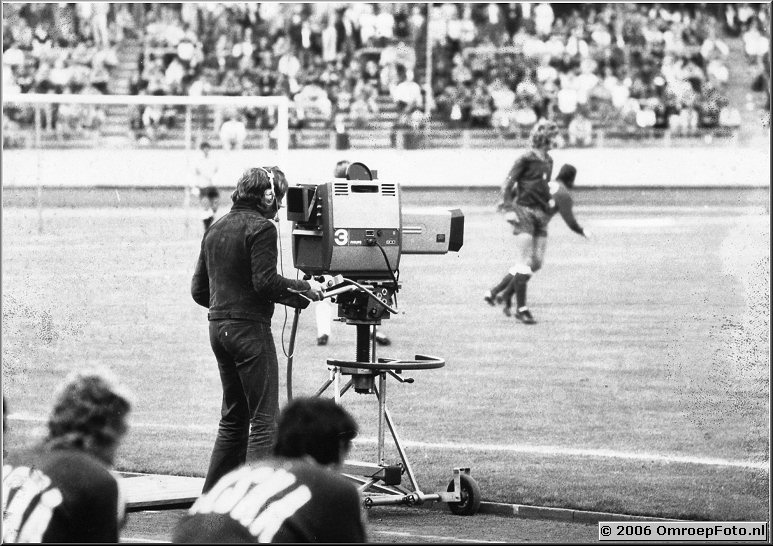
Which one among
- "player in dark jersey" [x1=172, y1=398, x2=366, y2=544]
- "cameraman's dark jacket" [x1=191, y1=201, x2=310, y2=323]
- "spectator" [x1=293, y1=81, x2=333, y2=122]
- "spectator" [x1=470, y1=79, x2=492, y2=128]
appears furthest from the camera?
"spectator" [x1=470, y1=79, x2=492, y2=128]

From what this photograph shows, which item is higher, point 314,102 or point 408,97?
point 408,97

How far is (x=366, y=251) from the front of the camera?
24.5 ft

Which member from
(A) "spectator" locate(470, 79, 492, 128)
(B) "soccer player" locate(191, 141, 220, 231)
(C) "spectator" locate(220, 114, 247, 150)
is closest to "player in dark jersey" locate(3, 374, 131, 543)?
(C) "spectator" locate(220, 114, 247, 150)

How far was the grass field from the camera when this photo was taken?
913 centimetres

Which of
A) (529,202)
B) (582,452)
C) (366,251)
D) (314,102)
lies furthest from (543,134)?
(314,102)

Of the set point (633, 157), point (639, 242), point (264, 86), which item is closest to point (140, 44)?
point (264, 86)

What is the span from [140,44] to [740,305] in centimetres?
2283

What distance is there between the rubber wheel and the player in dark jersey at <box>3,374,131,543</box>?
3830mm

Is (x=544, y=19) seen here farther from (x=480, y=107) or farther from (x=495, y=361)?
(x=495, y=361)

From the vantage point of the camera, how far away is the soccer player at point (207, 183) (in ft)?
66.0

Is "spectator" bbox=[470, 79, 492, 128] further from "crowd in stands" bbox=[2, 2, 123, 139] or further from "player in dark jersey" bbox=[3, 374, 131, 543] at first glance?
"player in dark jersey" bbox=[3, 374, 131, 543]

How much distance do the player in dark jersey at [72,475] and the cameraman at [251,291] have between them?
117 inches

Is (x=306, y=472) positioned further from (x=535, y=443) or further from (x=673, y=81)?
(x=673, y=81)

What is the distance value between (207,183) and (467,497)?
14303 mm
